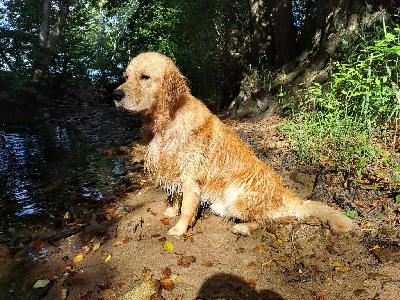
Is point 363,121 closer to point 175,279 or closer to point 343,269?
point 343,269

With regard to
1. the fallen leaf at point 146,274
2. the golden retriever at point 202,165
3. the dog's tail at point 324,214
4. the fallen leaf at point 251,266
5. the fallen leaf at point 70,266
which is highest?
the golden retriever at point 202,165

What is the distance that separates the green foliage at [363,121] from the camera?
11.0 feet

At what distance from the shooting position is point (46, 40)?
18781mm

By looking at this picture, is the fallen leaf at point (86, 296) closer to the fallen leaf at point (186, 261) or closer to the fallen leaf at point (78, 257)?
the fallen leaf at point (78, 257)

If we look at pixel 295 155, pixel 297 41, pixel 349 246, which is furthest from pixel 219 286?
pixel 297 41

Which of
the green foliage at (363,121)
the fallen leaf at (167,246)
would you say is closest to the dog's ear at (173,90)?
the fallen leaf at (167,246)

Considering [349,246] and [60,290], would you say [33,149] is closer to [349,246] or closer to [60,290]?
[60,290]

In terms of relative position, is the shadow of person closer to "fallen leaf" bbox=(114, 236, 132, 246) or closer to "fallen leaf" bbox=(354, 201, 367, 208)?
"fallen leaf" bbox=(114, 236, 132, 246)

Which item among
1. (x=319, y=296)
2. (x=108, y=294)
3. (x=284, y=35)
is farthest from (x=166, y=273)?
(x=284, y=35)

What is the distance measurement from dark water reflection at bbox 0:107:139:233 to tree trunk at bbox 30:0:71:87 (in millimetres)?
6709

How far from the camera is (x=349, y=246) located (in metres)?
2.79

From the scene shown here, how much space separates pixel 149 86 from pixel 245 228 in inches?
75.9

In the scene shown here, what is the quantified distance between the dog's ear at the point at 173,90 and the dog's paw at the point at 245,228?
1.52 meters

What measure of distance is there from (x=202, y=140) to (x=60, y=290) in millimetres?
2050
